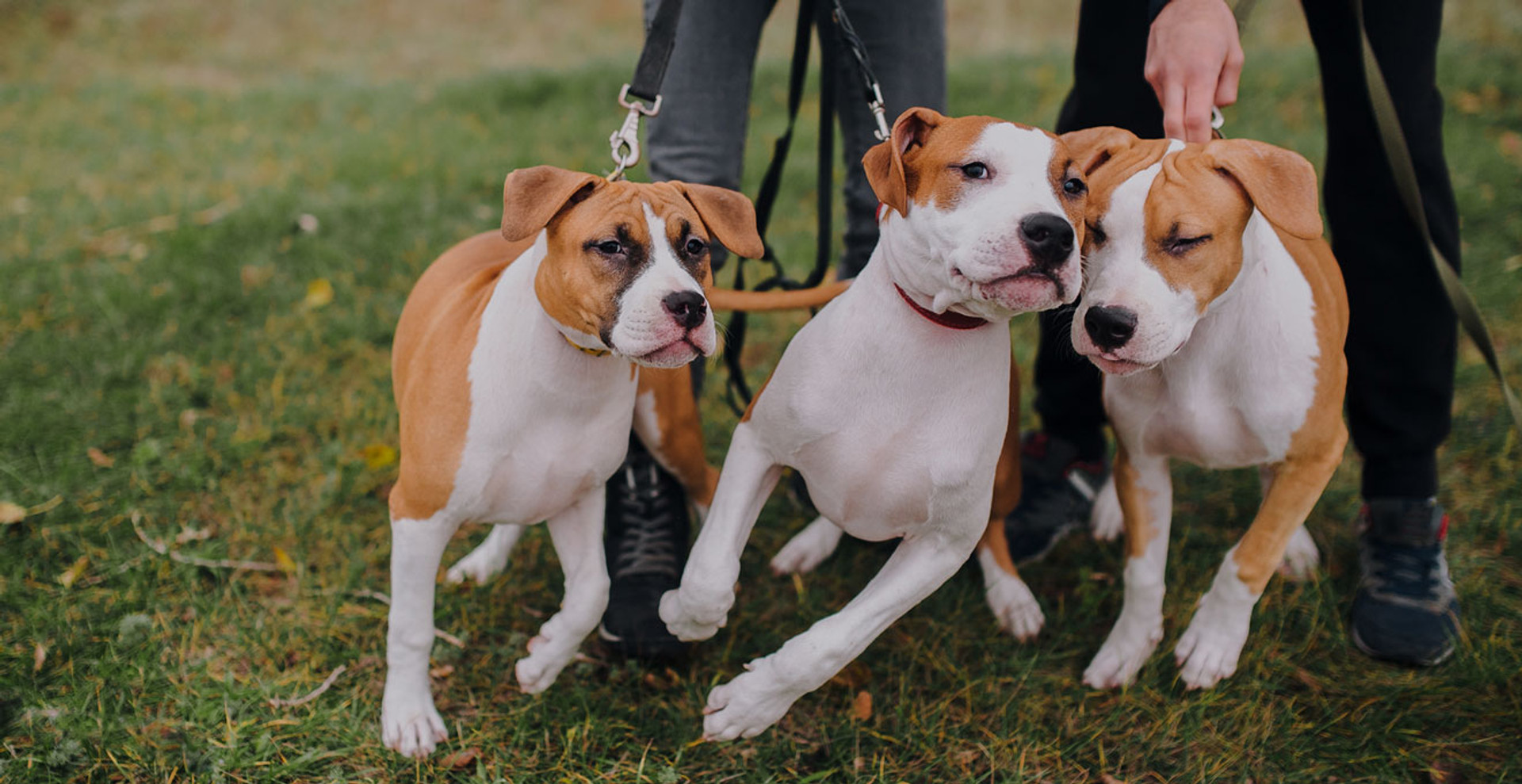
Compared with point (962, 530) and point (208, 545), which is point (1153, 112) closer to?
point (962, 530)

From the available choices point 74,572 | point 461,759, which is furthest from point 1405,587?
point 74,572

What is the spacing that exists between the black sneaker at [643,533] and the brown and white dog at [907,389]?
0.46 metres

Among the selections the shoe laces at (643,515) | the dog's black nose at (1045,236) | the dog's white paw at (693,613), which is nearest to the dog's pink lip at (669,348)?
the dog's white paw at (693,613)

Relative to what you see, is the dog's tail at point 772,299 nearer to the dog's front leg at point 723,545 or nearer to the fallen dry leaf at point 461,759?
the dog's front leg at point 723,545

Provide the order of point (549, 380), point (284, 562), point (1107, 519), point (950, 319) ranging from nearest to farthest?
1. point (950, 319)
2. point (549, 380)
3. point (284, 562)
4. point (1107, 519)

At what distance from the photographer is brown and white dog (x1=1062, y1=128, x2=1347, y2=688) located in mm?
2404

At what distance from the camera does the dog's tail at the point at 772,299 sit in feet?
9.12

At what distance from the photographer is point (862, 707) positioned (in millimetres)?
2951

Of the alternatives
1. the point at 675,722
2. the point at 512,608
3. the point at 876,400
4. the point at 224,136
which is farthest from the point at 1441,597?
the point at 224,136

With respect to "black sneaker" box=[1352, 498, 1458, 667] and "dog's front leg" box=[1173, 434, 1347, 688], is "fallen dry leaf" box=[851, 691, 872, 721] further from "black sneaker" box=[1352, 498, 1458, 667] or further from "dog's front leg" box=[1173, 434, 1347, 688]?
"black sneaker" box=[1352, 498, 1458, 667]

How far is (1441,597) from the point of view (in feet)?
10.6

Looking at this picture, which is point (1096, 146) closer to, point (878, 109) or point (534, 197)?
point (878, 109)

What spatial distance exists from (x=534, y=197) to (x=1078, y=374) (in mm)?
2085

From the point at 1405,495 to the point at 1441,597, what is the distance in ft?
1.10
